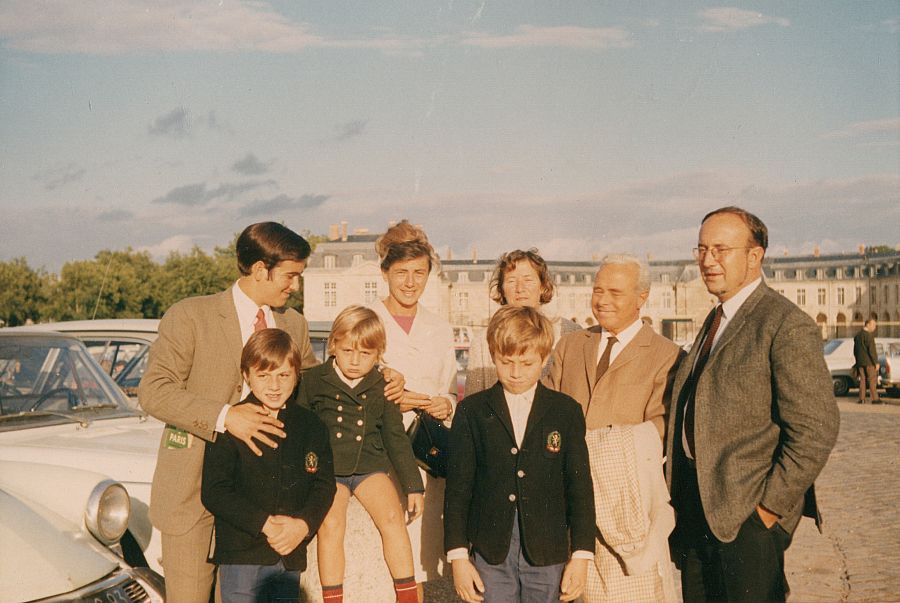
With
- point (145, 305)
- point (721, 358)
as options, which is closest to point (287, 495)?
point (721, 358)

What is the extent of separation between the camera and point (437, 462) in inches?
178

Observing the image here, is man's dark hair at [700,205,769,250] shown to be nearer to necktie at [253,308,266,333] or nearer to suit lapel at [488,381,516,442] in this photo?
suit lapel at [488,381,516,442]

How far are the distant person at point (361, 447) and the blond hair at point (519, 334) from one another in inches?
24.2

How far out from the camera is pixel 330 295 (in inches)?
3629

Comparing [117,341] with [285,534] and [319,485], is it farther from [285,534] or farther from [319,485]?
[285,534]

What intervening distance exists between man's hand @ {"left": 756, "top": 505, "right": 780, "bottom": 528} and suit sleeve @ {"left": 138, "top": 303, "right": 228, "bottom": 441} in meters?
2.39

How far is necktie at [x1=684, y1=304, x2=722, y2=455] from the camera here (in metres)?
3.93

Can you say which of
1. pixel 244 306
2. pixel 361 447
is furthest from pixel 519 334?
pixel 244 306

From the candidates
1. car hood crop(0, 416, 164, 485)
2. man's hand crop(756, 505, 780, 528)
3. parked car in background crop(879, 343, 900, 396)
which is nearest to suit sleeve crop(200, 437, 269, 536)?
car hood crop(0, 416, 164, 485)

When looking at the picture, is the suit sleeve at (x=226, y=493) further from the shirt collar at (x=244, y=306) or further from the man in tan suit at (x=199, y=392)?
the shirt collar at (x=244, y=306)

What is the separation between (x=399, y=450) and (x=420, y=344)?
32.5 inches

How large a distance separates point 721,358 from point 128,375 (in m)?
7.01

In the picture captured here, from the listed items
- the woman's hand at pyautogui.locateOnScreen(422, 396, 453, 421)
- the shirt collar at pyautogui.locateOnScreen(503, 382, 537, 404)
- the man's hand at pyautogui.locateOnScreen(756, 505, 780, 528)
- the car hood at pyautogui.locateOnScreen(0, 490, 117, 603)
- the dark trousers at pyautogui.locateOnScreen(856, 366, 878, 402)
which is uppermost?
the shirt collar at pyautogui.locateOnScreen(503, 382, 537, 404)

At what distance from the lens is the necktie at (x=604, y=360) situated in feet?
14.1
